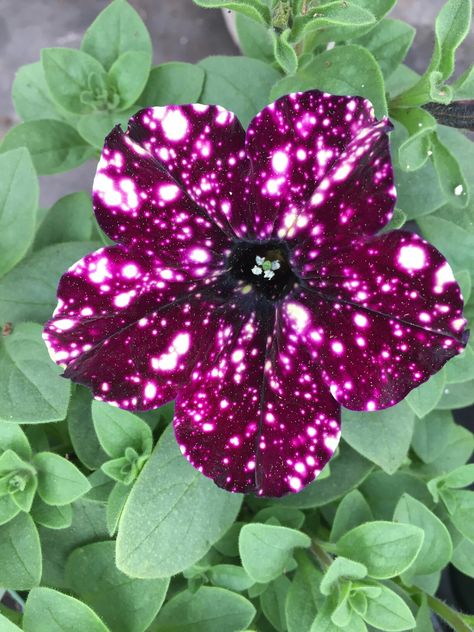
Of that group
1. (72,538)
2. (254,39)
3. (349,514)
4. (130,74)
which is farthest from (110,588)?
(254,39)

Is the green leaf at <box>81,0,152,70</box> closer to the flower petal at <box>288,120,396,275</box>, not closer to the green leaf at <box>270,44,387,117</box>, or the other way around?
the green leaf at <box>270,44,387,117</box>

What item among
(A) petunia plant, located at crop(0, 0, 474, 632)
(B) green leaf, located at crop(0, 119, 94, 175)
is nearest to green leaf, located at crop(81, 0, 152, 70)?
(A) petunia plant, located at crop(0, 0, 474, 632)

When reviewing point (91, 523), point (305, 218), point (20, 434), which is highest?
point (305, 218)

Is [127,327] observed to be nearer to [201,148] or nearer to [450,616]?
[201,148]

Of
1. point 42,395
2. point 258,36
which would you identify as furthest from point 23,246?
point 258,36

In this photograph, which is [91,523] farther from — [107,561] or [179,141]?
[179,141]
